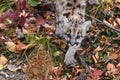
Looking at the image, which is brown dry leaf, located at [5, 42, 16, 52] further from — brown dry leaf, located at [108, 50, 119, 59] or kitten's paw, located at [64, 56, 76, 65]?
Result: brown dry leaf, located at [108, 50, 119, 59]

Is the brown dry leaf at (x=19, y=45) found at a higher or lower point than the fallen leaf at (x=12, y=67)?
higher

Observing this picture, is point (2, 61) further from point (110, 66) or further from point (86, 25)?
point (110, 66)

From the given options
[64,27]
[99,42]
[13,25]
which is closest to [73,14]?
[64,27]

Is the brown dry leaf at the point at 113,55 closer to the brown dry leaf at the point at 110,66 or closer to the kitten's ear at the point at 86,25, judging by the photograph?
the brown dry leaf at the point at 110,66

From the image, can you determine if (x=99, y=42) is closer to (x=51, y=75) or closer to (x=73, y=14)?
(x=73, y=14)

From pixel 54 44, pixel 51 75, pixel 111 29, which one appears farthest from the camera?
pixel 111 29

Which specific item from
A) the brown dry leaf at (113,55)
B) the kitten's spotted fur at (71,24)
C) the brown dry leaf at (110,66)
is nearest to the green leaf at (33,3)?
the kitten's spotted fur at (71,24)
